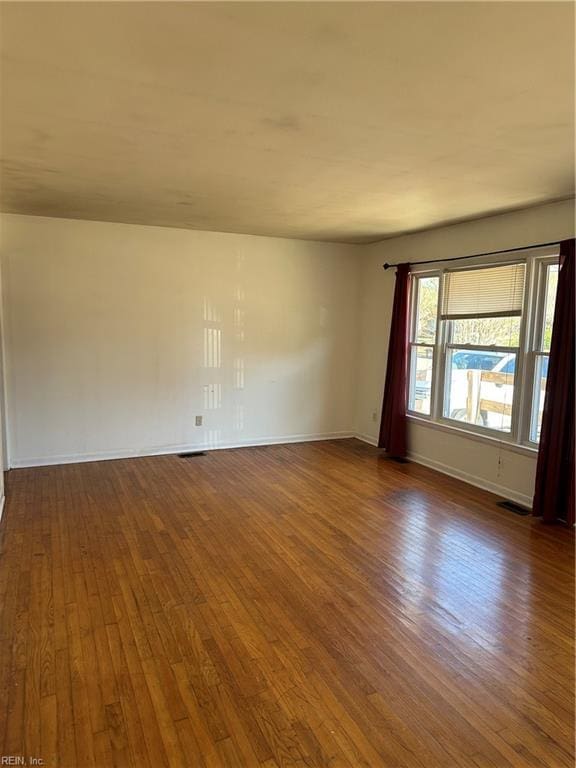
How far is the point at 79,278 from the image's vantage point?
5.09 meters

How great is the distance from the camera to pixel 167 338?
18.1 feet

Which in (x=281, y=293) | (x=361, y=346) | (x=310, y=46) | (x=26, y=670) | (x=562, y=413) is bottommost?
(x=26, y=670)

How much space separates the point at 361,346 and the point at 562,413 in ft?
10.2

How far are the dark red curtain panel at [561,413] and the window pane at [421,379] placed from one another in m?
1.64

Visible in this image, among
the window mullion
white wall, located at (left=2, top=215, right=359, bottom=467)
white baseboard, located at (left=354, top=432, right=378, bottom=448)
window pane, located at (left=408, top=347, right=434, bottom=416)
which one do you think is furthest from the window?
white wall, located at (left=2, top=215, right=359, bottom=467)

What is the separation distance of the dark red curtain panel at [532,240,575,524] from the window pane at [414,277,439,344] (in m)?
1.64

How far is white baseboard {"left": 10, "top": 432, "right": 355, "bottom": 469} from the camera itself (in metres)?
5.12

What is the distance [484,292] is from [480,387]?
92 centimetres

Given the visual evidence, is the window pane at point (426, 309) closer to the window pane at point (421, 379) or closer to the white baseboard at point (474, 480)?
the window pane at point (421, 379)

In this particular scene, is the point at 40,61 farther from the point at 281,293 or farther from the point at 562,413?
the point at 281,293

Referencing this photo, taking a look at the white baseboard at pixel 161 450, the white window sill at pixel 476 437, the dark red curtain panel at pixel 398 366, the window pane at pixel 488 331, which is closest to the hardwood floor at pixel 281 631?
the white window sill at pixel 476 437

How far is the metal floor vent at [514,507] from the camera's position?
412 cm

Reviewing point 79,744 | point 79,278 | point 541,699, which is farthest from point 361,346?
point 79,744

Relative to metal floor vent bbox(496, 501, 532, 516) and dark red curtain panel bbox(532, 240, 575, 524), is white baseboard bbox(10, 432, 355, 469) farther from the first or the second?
dark red curtain panel bbox(532, 240, 575, 524)
